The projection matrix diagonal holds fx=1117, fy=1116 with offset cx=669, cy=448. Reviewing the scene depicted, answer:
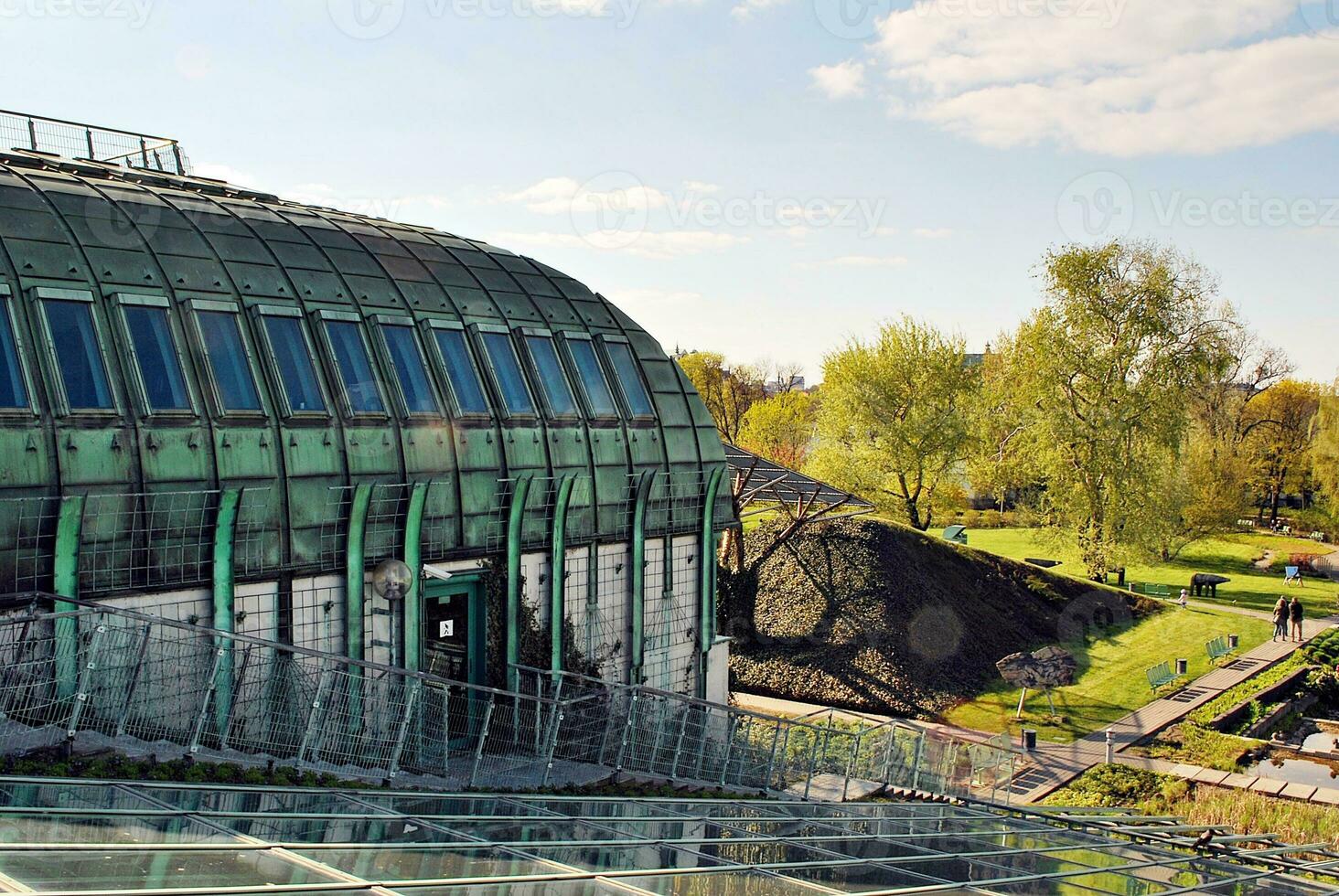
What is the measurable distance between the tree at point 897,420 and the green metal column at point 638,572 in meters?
31.2

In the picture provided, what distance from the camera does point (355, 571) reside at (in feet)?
55.6

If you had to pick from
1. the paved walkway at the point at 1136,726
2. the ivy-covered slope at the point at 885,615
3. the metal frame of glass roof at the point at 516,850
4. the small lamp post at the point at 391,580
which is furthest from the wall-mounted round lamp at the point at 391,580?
the ivy-covered slope at the point at 885,615

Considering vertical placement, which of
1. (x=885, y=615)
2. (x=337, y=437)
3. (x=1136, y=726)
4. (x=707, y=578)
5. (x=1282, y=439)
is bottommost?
(x=1136, y=726)

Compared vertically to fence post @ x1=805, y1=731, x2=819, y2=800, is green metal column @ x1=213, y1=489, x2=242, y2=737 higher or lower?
higher

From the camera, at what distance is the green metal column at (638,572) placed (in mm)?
21797

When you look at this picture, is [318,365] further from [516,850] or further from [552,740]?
[516,850]

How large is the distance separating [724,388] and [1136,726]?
6073 cm

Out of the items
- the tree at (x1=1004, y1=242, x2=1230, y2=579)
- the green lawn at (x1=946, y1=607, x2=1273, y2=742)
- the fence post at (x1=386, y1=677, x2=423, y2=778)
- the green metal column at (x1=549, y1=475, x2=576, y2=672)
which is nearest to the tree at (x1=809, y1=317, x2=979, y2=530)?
the tree at (x1=1004, y1=242, x2=1230, y2=579)

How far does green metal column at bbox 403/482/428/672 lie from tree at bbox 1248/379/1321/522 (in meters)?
69.5

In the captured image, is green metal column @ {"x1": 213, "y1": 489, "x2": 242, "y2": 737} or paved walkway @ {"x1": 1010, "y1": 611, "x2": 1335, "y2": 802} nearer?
green metal column @ {"x1": 213, "y1": 489, "x2": 242, "y2": 737}

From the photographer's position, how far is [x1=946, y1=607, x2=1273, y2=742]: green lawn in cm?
3186

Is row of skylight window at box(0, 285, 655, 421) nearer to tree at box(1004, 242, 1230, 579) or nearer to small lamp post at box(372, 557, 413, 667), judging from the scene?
small lamp post at box(372, 557, 413, 667)

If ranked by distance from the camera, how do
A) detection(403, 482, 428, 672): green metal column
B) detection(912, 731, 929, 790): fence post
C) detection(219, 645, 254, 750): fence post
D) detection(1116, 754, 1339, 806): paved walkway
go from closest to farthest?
detection(219, 645, 254, 750): fence post → detection(403, 482, 428, 672): green metal column → detection(912, 731, 929, 790): fence post → detection(1116, 754, 1339, 806): paved walkway

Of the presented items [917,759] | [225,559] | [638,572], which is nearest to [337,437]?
[225,559]
